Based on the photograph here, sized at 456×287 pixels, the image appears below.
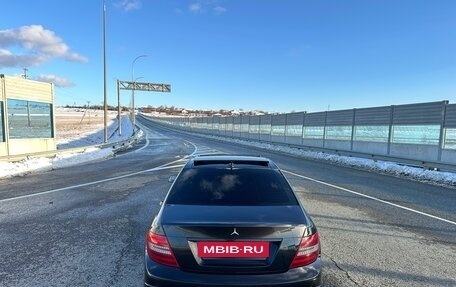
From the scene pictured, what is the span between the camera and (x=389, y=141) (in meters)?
21.1

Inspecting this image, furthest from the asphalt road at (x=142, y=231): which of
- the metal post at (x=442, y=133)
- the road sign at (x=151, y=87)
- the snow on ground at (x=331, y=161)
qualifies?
the road sign at (x=151, y=87)

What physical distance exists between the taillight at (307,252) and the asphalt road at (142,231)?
4.65ft

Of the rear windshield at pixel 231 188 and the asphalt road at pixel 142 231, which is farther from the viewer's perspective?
the asphalt road at pixel 142 231

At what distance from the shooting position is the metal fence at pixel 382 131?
17.2m

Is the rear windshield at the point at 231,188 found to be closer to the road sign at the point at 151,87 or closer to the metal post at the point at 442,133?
the metal post at the point at 442,133

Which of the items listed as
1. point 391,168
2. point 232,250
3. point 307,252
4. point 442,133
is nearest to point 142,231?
point 232,250

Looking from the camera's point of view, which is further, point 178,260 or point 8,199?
point 8,199

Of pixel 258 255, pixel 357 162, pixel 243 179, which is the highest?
pixel 243 179

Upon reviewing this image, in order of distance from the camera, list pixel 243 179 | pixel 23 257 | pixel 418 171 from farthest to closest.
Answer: pixel 418 171
pixel 23 257
pixel 243 179

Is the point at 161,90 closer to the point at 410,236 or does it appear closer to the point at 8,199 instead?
the point at 8,199

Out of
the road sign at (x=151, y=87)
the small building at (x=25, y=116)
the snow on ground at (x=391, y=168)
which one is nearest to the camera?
the snow on ground at (x=391, y=168)

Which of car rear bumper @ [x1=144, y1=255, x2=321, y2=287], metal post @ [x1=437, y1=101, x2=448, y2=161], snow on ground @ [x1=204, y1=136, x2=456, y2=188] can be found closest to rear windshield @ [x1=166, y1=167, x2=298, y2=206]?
car rear bumper @ [x1=144, y1=255, x2=321, y2=287]

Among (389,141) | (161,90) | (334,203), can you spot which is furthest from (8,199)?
(161,90)

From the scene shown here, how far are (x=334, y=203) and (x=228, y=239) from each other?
6977 mm
